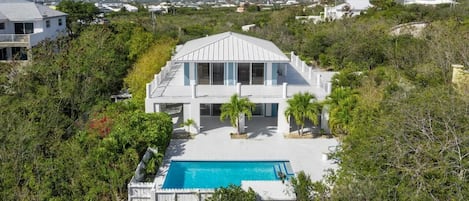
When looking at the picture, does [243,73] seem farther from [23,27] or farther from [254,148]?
[23,27]

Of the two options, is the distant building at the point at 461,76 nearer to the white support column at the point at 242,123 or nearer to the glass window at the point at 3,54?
the white support column at the point at 242,123

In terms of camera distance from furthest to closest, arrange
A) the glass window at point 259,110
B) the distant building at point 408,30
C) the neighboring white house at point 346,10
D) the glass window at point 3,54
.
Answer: the neighboring white house at point 346,10, the distant building at point 408,30, the glass window at point 3,54, the glass window at point 259,110

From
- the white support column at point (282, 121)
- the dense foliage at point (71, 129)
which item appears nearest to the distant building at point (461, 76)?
the white support column at point (282, 121)

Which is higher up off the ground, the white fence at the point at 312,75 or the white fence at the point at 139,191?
the white fence at the point at 312,75

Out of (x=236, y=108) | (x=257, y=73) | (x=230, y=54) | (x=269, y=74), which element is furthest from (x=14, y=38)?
(x=236, y=108)

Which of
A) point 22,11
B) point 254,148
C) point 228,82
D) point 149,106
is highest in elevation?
point 22,11

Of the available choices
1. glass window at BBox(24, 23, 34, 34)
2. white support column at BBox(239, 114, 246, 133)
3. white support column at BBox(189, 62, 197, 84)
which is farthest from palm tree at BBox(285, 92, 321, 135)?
glass window at BBox(24, 23, 34, 34)

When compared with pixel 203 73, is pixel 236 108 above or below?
below
